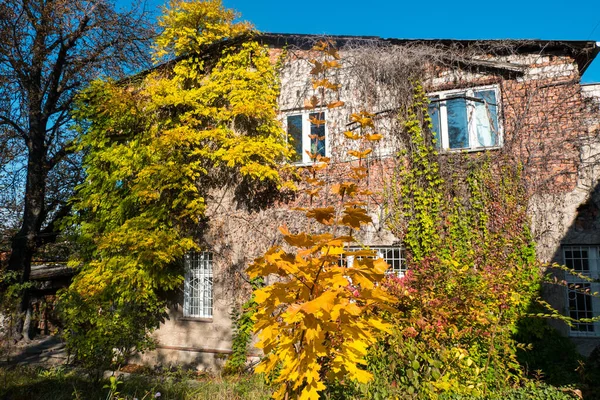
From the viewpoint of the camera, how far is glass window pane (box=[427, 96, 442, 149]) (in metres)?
8.79

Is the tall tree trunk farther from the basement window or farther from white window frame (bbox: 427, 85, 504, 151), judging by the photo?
white window frame (bbox: 427, 85, 504, 151)

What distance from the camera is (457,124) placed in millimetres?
8805

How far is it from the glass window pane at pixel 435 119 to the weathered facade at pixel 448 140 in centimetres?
3

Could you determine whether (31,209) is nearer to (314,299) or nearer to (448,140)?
(448,140)

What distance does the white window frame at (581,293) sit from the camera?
745 centimetres

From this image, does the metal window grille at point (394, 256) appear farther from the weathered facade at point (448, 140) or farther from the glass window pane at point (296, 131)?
the glass window pane at point (296, 131)

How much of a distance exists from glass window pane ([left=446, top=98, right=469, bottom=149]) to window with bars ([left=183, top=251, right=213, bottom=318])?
6.32m

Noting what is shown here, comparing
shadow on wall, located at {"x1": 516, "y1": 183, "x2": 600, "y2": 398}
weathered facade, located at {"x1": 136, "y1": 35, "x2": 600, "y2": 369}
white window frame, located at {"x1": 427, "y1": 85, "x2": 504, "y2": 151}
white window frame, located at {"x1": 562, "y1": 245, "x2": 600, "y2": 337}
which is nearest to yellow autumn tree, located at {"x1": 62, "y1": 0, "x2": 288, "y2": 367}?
weathered facade, located at {"x1": 136, "y1": 35, "x2": 600, "y2": 369}

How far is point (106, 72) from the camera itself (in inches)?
480

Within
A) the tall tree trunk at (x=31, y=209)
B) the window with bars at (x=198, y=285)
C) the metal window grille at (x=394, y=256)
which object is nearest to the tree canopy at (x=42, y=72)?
the tall tree trunk at (x=31, y=209)

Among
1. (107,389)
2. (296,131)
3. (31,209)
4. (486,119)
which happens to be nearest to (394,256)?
(486,119)

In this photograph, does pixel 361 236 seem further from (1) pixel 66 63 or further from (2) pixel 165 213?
(1) pixel 66 63

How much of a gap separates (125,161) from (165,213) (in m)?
→ 1.71

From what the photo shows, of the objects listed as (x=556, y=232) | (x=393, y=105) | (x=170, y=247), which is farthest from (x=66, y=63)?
(x=556, y=232)
